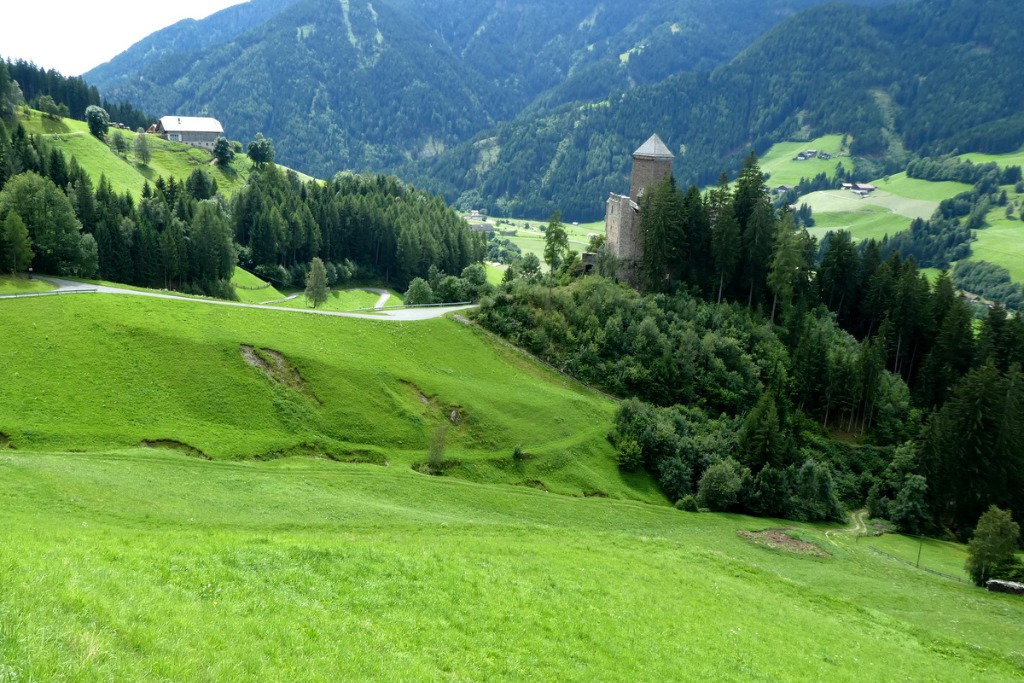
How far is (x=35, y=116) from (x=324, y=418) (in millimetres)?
159340

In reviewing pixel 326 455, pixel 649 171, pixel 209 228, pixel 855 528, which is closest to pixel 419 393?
pixel 326 455

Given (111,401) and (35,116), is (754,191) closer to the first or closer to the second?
(111,401)

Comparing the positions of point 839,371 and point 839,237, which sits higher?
point 839,237

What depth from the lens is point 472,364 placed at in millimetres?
83125

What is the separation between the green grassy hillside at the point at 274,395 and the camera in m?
55.2

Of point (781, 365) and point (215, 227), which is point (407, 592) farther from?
point (215, 227)

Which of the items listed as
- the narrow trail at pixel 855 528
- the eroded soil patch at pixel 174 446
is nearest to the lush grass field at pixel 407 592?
the eroded soil patch at pixel 174 446

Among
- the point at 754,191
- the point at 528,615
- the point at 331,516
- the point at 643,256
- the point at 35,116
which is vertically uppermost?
the point at 35,116

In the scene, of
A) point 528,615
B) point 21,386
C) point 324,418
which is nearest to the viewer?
point 528,615

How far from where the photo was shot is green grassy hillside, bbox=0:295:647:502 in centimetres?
5522

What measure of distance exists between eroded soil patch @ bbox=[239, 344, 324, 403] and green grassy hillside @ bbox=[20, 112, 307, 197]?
99805 millimetres

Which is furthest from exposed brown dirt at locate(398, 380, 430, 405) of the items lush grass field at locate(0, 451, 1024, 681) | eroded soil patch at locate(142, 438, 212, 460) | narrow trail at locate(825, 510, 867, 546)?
narrow trail at locate(825, 510, 867, 546)

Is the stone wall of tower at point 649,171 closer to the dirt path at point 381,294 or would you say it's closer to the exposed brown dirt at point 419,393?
the exposed brown dirt at point 419,393

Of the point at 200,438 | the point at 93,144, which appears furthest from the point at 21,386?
the point at 93,144
